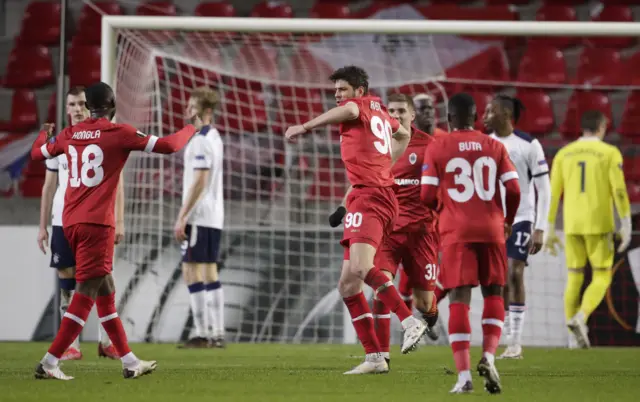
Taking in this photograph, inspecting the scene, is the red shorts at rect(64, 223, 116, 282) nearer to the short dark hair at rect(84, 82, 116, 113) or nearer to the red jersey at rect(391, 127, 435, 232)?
the short dark hair at rect(84, 82, 116, 113)

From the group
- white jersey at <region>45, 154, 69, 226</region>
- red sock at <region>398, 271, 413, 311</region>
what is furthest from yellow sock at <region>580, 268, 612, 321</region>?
white jersey at <region>45, 154, 69, 226</region>

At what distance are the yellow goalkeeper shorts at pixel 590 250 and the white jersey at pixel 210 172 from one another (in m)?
3.13

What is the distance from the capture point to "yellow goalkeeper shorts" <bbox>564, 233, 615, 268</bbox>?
896cm

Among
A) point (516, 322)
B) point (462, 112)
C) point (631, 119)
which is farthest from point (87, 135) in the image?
point (631, 119)

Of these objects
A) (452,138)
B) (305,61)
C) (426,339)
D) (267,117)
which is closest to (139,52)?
(267,117)

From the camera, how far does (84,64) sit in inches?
497

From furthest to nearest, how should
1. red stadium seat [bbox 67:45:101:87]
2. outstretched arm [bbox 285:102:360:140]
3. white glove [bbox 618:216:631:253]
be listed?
red stadium seat [bbox 67:45:101:87] < white glove [bbox 618:216:631:253] < outstretched arm [bbox 285:102:360:140]

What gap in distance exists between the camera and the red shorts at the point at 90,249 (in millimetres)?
5441

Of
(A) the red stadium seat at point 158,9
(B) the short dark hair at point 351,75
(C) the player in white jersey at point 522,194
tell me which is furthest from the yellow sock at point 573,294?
(A) the red stadium seat at point 158,9

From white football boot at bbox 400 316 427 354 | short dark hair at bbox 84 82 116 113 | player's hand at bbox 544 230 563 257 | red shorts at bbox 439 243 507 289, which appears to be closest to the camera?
red shorts at bbox 439 243 507 289

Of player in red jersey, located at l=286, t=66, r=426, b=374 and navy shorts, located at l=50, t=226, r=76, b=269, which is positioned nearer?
player in red jersey, located at l=286, t=66, r=426, b=374

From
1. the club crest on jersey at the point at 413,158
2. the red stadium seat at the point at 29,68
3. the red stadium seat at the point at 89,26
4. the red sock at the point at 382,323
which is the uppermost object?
the red stadium seat at the point at 89,26

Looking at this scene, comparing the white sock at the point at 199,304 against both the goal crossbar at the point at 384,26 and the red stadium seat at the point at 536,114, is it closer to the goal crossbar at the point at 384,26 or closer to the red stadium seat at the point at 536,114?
the goal crossbar at the point at 384,26

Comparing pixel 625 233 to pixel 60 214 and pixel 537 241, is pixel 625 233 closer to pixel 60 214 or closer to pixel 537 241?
pixel 537 241
